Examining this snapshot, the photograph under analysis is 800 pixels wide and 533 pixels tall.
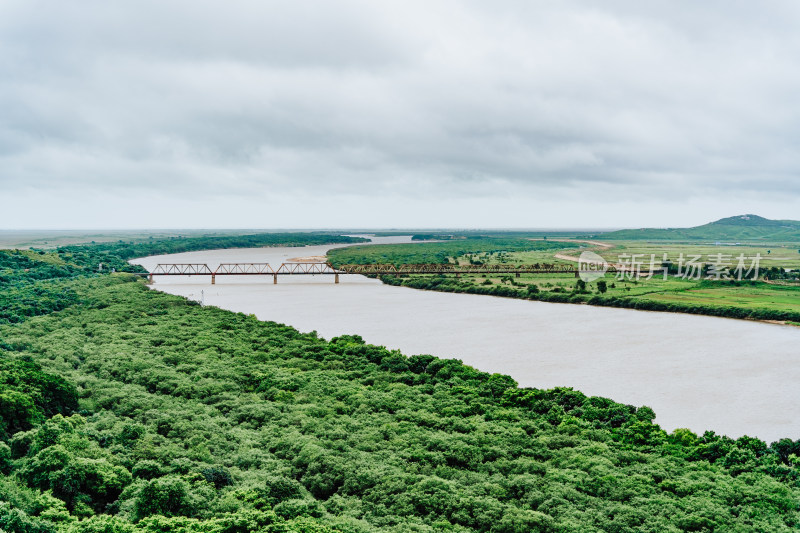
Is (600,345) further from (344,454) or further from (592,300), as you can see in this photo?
(344,454)

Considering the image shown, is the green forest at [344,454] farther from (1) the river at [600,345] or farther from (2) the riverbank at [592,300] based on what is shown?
(2) the riverbank at [592,300]

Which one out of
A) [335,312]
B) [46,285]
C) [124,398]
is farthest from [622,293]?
[46,285]

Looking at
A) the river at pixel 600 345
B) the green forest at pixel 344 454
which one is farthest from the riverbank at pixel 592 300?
the green forest at pixel 344 454

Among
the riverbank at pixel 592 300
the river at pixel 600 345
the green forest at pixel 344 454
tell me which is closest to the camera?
the green forest at pixel 344 454

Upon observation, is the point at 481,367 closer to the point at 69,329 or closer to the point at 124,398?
the point at 124,398

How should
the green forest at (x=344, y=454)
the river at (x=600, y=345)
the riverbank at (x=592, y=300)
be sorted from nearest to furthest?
the green forest at (x=344, y=454) → the river at (x=600, y=345) → the riverbank at (x=592, y=300)

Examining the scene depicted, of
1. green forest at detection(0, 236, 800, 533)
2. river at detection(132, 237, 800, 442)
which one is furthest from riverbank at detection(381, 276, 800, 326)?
green forest at detection(0, 236, 800, 533)
